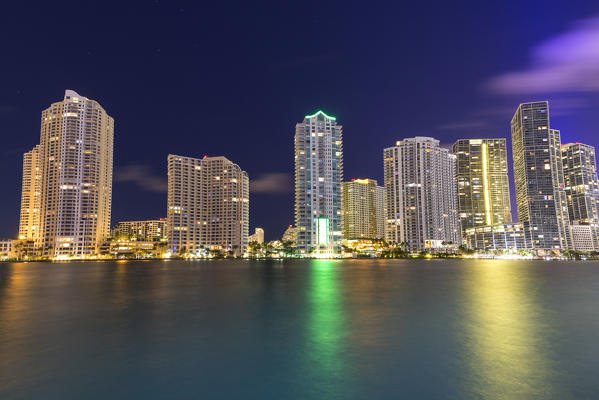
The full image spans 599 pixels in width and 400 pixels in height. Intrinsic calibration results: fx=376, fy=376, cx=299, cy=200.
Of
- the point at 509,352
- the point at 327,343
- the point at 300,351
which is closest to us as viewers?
the point at 509,352

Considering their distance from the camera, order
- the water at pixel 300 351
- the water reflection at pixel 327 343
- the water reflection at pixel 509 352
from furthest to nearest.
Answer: the water reflection at pixel 327 343
the water at pixel 300 351
the water reflection at pixel 509 352

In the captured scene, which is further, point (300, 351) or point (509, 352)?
point (300, 351)

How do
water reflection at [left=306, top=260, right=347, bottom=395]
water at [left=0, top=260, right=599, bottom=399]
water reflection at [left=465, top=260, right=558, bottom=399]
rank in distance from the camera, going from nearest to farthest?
1. water reflection at [left=465, top=260, right=558, bottom=399]
2. water at [left=0, top=260, right=599, bottom=399]
3. water reflection at [left=306, top=260, right=347, bottom=395]

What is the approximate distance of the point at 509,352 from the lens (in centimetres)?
2181

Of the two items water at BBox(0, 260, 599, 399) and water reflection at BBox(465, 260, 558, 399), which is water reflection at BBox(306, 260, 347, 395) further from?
water reflection at BBox(465, 260, 558, 399)

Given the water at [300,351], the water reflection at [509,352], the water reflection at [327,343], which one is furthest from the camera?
the water reflection at [327,343]

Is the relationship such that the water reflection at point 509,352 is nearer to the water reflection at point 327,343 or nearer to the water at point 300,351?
the water at point 300,351

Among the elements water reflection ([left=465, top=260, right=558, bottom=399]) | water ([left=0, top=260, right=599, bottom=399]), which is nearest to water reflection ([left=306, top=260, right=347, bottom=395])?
water ([left=0, top=260, right=599, bottom=399])

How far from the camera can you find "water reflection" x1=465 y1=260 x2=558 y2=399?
16031 mm

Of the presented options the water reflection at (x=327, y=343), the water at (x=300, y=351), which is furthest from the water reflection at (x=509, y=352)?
the water reflection at (x=327, y=343)

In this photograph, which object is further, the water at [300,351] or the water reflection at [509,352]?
the water at [300,351]

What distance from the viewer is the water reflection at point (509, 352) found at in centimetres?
1603

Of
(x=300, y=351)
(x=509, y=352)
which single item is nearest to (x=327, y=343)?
(x=300, y=351)

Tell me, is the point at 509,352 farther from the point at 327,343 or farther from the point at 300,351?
the point at 300,351
